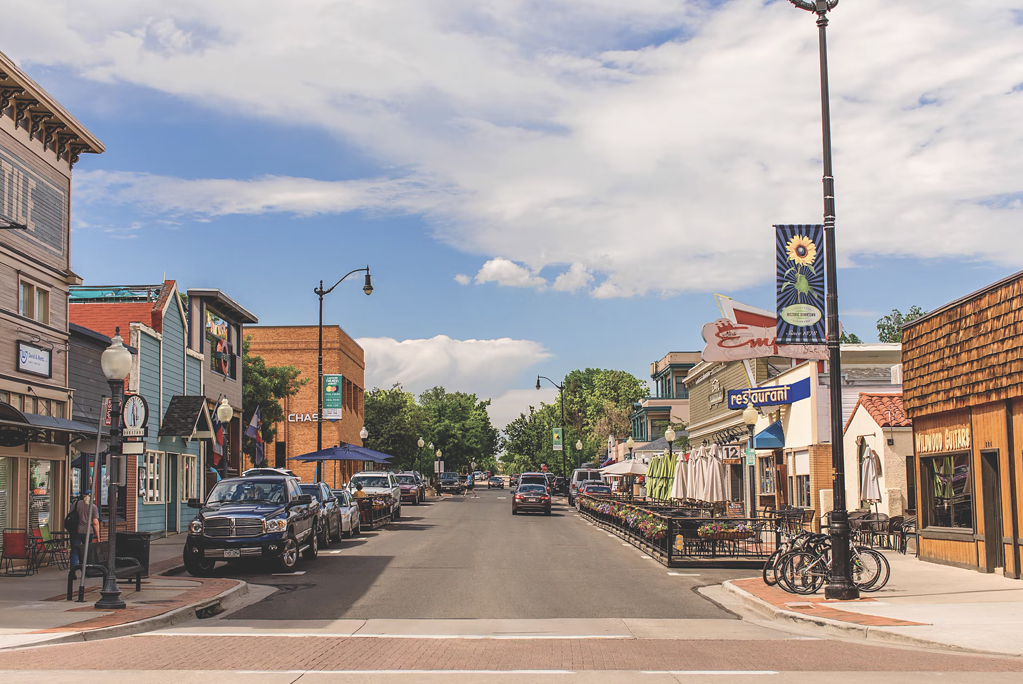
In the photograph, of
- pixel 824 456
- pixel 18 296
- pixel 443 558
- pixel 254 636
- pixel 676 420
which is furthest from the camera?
pixel 676 420

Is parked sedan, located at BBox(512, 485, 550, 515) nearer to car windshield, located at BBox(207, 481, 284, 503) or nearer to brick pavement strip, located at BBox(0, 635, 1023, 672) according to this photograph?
car windshield, located at BBox(207, 481, 284, 503)

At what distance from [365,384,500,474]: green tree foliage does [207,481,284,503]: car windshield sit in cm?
5050

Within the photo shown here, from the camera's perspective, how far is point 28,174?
830 inches

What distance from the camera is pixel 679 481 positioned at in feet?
110

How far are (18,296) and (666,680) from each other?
54.8 ft

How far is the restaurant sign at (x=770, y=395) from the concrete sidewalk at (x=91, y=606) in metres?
18.0

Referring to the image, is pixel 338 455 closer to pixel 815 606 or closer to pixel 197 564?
pixel 197 564

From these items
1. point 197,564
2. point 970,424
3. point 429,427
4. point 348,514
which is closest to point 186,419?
point 348,514

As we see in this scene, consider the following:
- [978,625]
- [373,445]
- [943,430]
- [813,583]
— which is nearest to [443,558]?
[813,583]

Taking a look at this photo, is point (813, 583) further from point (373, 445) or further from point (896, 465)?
Result: point (373, 445)

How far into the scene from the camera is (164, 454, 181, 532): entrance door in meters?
30.1

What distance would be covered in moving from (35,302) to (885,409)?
64.9ft

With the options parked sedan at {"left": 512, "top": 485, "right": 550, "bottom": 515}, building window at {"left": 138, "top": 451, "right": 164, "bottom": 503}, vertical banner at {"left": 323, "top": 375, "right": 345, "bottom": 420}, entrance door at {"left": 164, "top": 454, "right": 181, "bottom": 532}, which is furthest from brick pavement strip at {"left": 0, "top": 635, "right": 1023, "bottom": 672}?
vertical banner at {"left": 323, "top": 375, "right": 345, "bottom": 420}

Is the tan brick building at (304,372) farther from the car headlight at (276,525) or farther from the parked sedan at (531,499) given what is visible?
the car headlight at (276,525)
